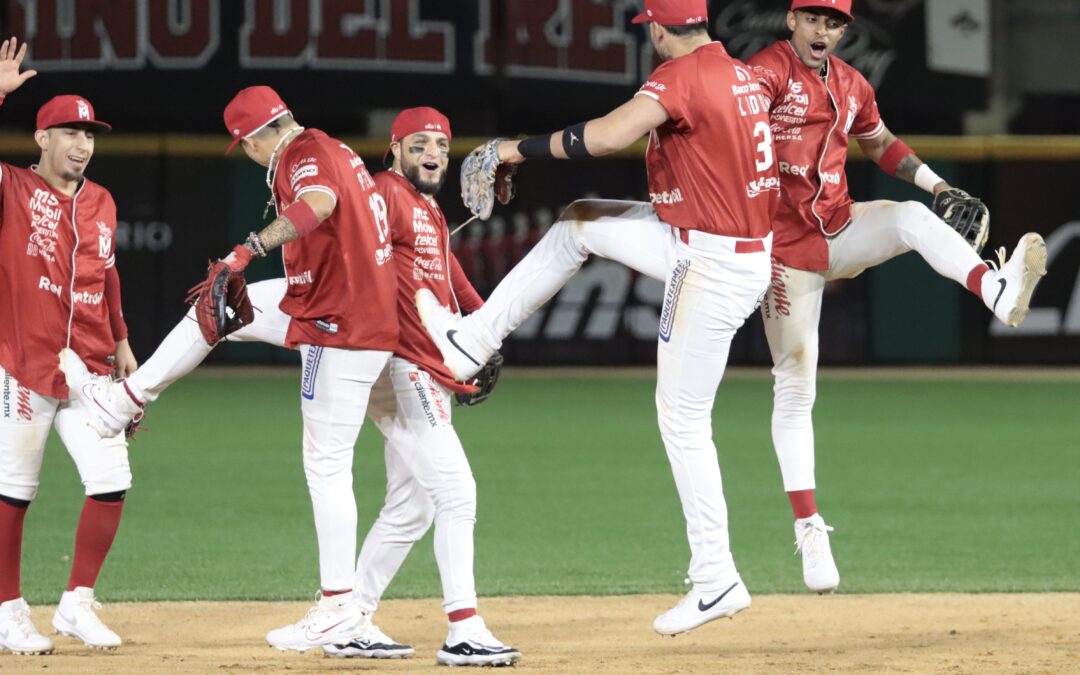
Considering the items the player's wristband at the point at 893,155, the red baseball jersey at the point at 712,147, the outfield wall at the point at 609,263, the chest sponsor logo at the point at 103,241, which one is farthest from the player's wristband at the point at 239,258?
the outfield wall at the point at 609,263

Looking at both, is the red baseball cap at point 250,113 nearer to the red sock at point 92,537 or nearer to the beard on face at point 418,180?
the beard on face at point 418,180

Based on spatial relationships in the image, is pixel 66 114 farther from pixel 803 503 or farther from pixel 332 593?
pixel 803 503

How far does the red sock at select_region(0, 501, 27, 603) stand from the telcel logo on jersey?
9.91ft

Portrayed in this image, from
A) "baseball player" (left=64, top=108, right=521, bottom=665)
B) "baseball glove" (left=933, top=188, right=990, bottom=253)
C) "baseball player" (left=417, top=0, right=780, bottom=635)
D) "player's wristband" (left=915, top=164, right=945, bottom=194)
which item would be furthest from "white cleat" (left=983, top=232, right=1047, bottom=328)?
"baseball player" (left=64, top=108, right=521, bottom=665)

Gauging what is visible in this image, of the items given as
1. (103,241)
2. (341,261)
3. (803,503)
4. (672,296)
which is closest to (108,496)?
(103,241)

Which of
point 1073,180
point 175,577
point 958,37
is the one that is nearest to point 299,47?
point 958,37

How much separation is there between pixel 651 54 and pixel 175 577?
12.1m

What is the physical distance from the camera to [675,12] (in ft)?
19.9

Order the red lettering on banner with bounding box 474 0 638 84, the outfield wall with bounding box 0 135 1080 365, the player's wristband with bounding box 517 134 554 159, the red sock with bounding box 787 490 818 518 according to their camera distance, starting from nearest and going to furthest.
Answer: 1. the player's wristband with bounding box 517 134 554 159
2. the red sock with bounding box 787 490 818 518
3. the red lettering on banner with bounding box 474 0 638 84
4. the outfield wall with bounding box 0 135 1080 365

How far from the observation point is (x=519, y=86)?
19375 mm

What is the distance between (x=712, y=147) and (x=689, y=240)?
1.21 feet

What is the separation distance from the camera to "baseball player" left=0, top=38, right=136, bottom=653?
6695 millimetres

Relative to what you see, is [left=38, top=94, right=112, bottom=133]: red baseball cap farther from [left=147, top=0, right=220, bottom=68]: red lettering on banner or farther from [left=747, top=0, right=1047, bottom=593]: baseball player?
[left=147, top=0, right=220, bottom=68]: red lettering on banner

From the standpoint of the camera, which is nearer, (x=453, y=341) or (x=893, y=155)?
(x=453, y=341)
